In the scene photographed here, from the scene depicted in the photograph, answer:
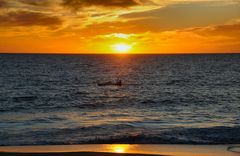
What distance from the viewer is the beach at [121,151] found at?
14219 mm

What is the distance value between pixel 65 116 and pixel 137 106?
10.3m

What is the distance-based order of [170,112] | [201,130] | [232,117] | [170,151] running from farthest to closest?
1. [170,112]
2. [232,117]
3. [201,130]
4. [170,151]

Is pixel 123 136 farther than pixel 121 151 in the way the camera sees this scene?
Yes

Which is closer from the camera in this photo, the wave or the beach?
the beach

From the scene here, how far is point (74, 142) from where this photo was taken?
63.3 ft

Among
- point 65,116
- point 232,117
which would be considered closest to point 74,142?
point 65,116

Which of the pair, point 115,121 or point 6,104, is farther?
point 6,104

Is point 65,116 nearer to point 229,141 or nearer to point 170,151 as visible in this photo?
point 229,141

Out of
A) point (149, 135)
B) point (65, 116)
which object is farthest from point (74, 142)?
point (65, 116)

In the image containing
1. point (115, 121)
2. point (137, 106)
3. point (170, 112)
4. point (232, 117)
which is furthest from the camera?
point (137, 106)

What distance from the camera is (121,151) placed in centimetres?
1535

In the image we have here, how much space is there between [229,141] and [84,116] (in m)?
11.9

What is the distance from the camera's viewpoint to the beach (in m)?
14.2

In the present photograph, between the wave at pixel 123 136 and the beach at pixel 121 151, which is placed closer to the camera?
the beach at pixel 121 151
